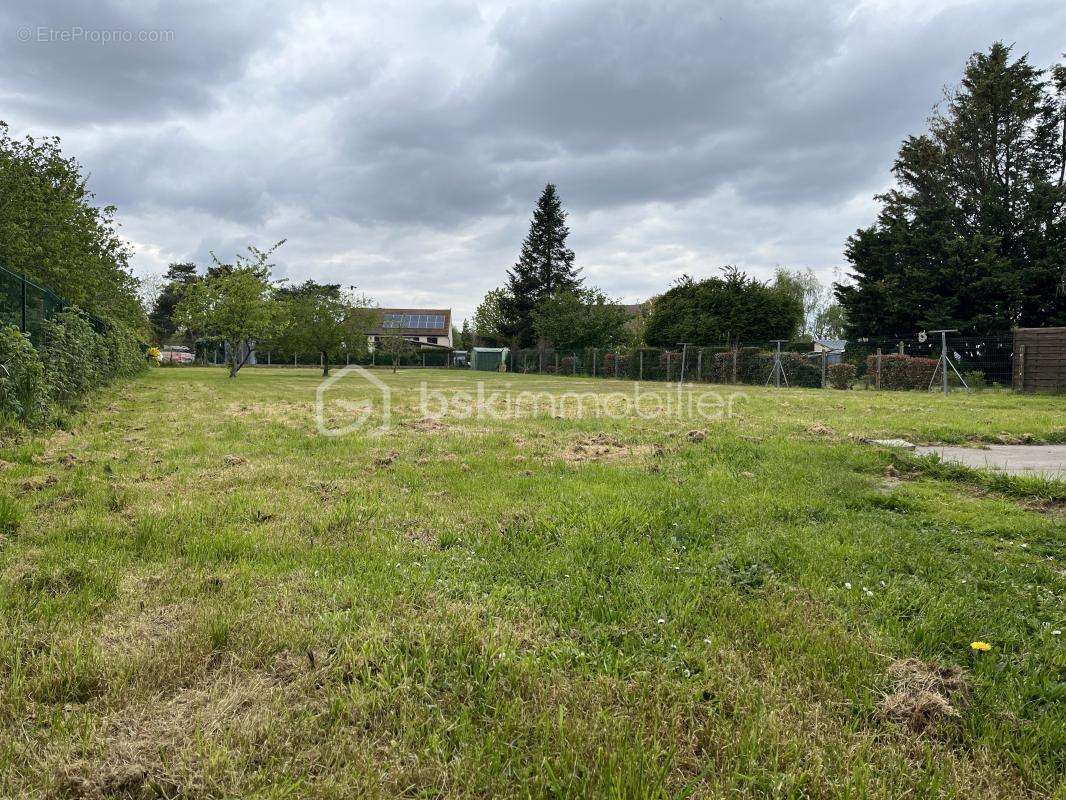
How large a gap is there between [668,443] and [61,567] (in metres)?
4.95

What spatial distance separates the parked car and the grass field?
166ft

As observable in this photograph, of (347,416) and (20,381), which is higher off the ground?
(20,381)

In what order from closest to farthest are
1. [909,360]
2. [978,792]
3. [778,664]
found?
1. [978,792]
2. [778,664]
3. [909,360]

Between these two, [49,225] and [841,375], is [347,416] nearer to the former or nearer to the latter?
[49,225]

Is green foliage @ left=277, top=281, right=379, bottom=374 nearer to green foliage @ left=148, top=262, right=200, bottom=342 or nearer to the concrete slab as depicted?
the concrete slab

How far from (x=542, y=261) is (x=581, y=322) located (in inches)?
421

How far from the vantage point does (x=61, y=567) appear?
2.39 metres

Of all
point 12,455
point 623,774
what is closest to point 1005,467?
point 623,774

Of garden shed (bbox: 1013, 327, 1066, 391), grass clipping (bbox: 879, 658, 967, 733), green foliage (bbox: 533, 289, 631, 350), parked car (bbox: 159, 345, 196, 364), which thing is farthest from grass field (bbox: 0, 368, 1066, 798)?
parked car (bbox: 159, 345, 196, 364)

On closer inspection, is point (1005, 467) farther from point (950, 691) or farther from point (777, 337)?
point (777, 337)

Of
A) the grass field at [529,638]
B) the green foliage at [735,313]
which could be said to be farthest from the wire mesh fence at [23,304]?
the green foliage at [735,313]

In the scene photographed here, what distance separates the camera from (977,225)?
24.0 metres

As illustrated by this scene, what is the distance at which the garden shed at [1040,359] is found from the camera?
13.6 metres

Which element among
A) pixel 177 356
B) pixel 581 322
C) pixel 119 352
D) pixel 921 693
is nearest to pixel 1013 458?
pixel 921 693
